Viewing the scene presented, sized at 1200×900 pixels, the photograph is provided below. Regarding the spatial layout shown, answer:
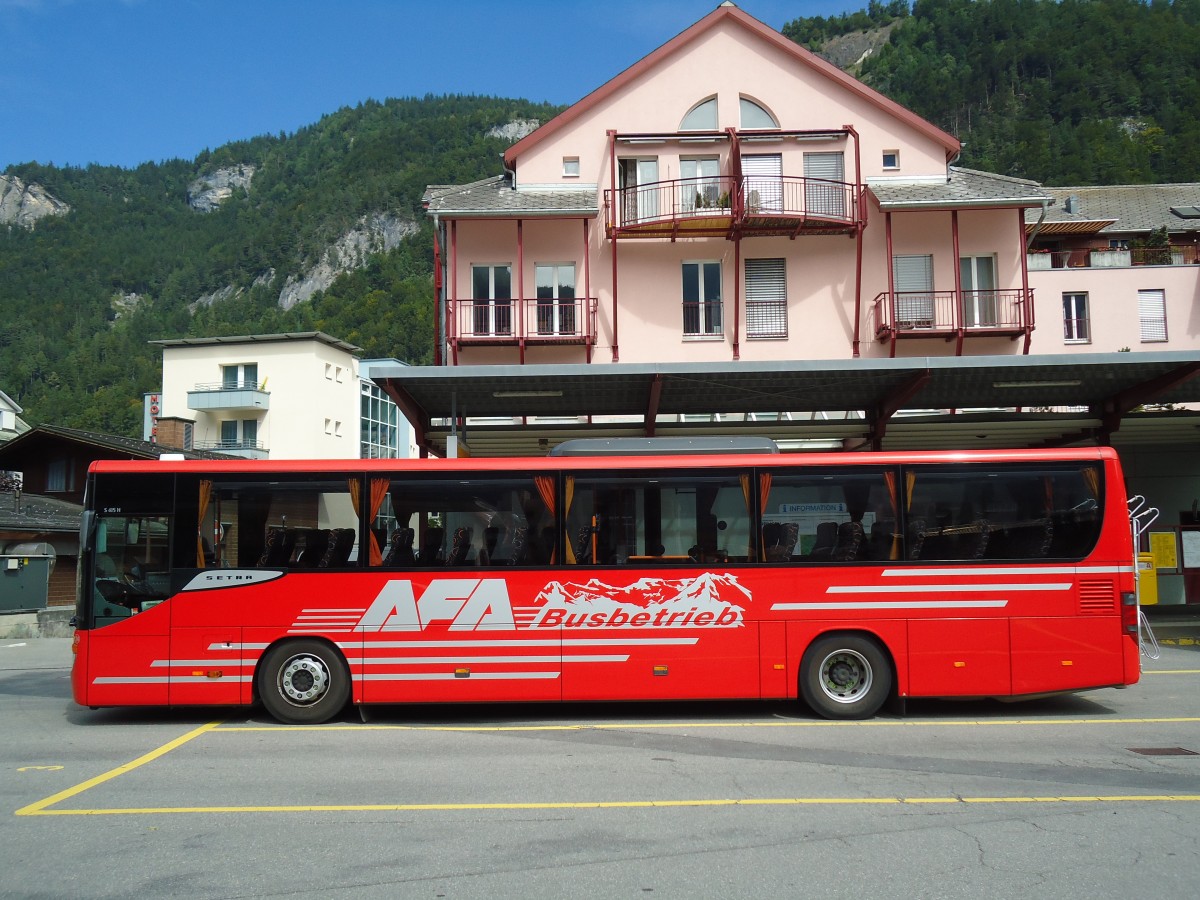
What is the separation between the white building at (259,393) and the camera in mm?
70812

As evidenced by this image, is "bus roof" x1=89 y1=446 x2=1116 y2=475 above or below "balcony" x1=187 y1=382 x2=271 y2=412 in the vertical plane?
below

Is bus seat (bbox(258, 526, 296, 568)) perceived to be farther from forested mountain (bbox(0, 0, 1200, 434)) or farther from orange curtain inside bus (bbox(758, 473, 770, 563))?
forested mountain (bbox(0, 0, 1200, 434))

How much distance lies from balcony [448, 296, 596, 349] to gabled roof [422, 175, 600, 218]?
2402 mm

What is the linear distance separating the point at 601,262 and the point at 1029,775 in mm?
22414

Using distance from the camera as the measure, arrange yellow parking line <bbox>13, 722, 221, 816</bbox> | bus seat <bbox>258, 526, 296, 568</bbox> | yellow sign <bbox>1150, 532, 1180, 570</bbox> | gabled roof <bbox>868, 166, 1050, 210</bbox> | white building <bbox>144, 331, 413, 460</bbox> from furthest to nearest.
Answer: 1. white building <bbox>144, 331, 413, 460</bbox>
2. gabled roof <bbox>868, 166, 1050, 210</bbox>
3. yellow sign <bbox>1150, 532, 1180, 570</bbox>
4. bus seat <bbox>258, 526, 296, 568</bbox>
5. yellow parking line <bbox>13, 722, 221, 816</bbox>

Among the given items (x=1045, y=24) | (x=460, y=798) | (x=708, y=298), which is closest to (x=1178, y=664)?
(x=460, y=798)

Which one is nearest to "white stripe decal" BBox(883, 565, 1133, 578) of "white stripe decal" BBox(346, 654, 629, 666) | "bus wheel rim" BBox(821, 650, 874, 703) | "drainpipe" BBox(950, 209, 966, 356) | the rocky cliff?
"bus wheel rim" BBox(821, 650, 874, 703)

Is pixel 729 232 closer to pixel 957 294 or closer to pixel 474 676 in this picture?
pixel 957 294

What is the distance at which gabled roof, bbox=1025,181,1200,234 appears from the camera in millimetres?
44062

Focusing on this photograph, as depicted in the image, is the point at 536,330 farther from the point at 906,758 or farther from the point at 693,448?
the point at 906,758

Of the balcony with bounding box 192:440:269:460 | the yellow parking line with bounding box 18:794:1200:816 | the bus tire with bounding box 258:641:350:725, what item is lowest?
the yellow parking line with bounding box 18:794:1200:816

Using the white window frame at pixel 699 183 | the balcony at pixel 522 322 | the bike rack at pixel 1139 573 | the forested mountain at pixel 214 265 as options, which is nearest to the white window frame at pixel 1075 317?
the white window frame at pixel 699 183

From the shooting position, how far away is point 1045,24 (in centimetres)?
12669

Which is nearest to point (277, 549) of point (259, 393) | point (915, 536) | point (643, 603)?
point (643, 603)
